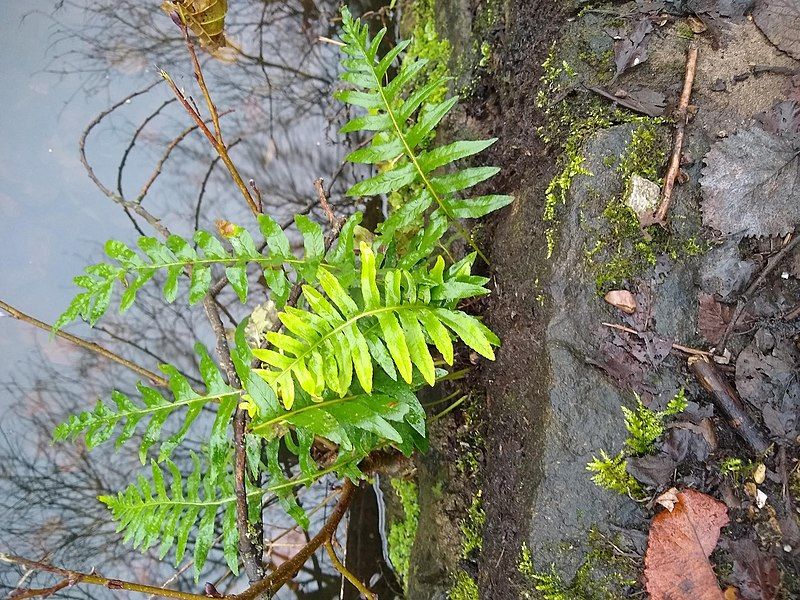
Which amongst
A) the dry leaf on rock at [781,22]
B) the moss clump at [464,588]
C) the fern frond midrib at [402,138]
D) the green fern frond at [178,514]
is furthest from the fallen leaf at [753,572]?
the green fern frond at [178,514]

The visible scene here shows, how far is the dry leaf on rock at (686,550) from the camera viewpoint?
1.87 metres

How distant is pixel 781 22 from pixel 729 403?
141 cm

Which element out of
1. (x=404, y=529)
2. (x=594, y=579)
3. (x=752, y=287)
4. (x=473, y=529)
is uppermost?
(x=752, y=287)

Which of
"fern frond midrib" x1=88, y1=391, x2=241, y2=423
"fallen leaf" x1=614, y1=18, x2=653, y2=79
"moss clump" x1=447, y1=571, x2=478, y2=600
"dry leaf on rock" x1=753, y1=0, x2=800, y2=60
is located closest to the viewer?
"dry leaf on rock" x1=753, y1=0, x2=800, y2=60

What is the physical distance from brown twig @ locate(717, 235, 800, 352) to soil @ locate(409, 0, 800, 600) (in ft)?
0.08

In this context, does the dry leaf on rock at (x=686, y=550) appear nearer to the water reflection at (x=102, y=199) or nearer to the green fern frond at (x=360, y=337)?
the green fern frond at (x=360, y=337)

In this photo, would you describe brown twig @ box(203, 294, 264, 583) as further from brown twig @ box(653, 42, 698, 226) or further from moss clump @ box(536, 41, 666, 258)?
brown twig @ box(653, 42, 698, 226)

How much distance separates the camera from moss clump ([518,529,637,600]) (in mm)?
2020

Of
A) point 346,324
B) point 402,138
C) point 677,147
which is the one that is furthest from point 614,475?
point 402,138

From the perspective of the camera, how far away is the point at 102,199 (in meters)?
3.51

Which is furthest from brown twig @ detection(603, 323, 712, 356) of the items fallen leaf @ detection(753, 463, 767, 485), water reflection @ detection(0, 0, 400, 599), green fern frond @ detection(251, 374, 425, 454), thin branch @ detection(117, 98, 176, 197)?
thin branch @ detection(117, 98, 176, 197)

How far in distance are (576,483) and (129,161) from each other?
3.14 meters

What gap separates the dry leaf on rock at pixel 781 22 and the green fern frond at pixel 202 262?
169 centimetres

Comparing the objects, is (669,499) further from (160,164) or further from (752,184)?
(160,164)
